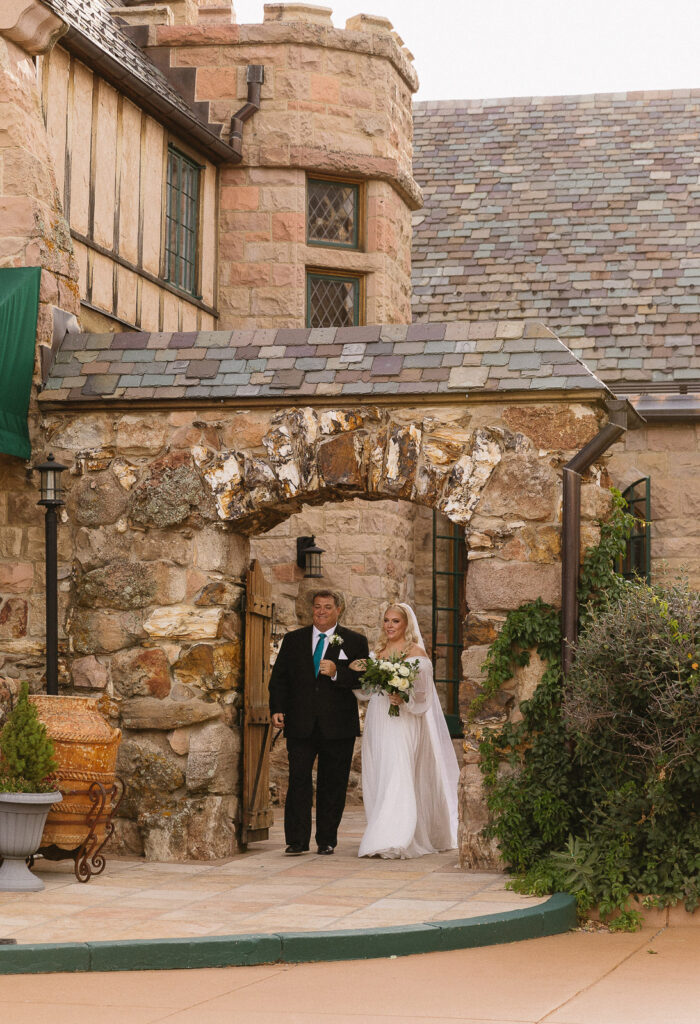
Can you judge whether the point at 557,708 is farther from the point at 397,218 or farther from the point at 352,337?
the point at 397,218

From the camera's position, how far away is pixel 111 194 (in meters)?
12.3

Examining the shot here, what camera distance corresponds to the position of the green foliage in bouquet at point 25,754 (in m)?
8.51

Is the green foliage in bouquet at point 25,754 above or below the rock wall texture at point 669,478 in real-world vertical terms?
below

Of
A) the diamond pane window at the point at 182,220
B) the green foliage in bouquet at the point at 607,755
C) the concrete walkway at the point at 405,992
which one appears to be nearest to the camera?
the concrete walkway at the point at 405,992

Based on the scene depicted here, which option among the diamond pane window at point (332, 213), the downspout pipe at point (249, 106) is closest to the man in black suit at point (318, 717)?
the diamond pane window at point (332, 213)

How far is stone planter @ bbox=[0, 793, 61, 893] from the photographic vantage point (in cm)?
841

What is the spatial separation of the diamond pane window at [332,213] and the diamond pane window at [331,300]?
35 cm

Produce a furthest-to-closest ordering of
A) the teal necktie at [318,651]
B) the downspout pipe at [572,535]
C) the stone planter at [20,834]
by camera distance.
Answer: the teal necktie at [318,651]
the downspout pipe at [572,535]
the stone planter at [20,834]

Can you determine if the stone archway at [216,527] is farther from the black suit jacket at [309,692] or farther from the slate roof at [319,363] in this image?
the black suit jacket at [309,692]

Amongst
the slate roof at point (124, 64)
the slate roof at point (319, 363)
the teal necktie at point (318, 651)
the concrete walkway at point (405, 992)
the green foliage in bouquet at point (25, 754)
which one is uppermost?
the slate roof at point (124, 64)

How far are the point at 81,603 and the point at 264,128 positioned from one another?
603 centimetres

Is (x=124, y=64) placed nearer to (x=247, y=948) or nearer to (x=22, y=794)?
(x=22, y=794)

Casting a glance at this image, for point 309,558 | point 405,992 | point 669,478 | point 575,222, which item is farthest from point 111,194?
point 405,992

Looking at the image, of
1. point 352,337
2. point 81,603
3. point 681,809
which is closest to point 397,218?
point 352,337
